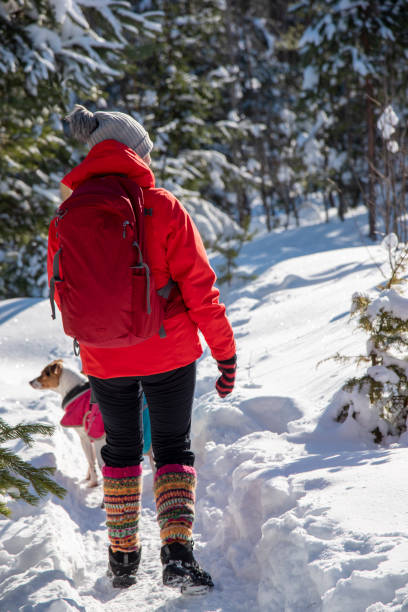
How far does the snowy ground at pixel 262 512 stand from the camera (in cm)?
193

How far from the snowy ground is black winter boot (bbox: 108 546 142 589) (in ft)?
0.21

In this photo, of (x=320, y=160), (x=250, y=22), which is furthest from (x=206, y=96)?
(x=250, y=22)

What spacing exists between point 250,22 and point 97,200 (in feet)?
76.4

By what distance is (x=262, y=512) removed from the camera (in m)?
2.61

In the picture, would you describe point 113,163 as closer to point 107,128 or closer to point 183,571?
point 107,128

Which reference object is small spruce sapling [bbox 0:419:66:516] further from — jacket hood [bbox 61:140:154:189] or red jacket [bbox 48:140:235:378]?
jacket hood [bbox 61:140:154:189]

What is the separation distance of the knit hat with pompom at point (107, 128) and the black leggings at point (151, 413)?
1.08 metres

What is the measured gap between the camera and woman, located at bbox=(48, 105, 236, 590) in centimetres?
211

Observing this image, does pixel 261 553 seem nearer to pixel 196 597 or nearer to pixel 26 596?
pixel 196 597

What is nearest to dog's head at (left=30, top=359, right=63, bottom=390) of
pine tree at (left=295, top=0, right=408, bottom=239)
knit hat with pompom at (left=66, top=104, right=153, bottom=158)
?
knit hat with pompom at (left=66, top=104, right=153, bottom=158)

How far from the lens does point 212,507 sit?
3125mm

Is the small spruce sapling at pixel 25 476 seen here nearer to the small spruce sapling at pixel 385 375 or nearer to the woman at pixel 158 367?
the woman at pixel 158 367

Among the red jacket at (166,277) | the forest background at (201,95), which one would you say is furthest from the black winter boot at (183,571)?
the forest background at (201,95)

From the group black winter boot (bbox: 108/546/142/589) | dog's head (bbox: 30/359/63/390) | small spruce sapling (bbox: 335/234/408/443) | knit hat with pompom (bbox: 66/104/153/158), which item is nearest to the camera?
knit hat with pompom (bbox: 66/104/153/158)
